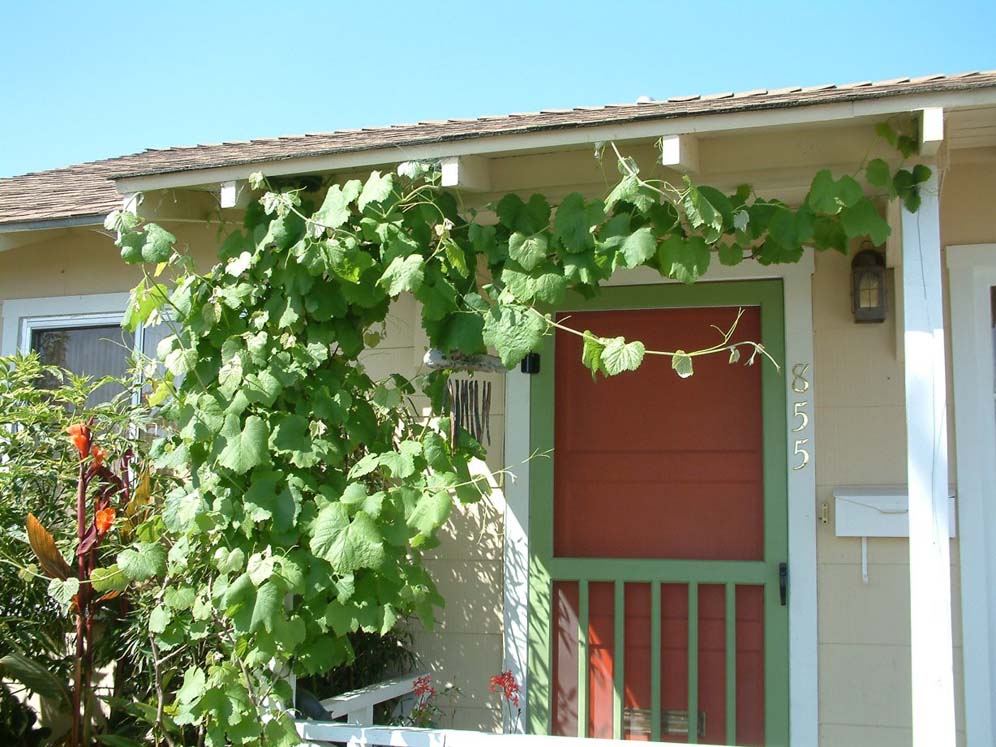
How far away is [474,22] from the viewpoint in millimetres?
10188

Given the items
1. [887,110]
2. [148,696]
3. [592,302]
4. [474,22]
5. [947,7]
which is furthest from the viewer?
[474,22]

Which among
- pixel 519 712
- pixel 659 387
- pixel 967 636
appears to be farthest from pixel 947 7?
pixel 519 712

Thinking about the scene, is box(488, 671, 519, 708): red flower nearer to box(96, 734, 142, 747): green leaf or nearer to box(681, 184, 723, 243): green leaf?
box(96, 734, 142, 747): green leaf

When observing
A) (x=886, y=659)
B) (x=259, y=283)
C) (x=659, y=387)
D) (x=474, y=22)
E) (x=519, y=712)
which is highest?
(x=474, y=22)

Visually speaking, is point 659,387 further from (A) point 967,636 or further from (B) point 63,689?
(B) point 63,689

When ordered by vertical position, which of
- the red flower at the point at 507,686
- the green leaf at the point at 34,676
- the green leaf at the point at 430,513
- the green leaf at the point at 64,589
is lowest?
the red flower at the point at 507,686

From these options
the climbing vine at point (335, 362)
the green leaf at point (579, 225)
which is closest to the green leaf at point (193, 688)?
the climbing vine at point (335, 362)

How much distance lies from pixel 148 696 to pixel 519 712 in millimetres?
1453

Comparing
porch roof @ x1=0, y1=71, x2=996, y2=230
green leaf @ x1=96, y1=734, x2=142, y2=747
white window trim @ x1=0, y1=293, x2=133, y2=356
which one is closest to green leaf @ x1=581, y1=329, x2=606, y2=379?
porch roof @ x1=0, y1=71, x2=996, y2=230

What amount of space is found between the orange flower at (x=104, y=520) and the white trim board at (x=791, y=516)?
152 cm

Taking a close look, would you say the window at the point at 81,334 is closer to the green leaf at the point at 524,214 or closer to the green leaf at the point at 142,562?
the green leaf at the point at 142,562

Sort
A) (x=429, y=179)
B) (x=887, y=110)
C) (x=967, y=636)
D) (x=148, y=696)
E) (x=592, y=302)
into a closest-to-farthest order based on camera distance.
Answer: (x=887, y=110) → (x=429, y=179) → (x=967, y=636) → (x=148, y=696) → (x=592, y=302)

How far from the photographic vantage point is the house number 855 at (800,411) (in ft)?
12.4

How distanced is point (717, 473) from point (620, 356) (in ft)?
4.21
